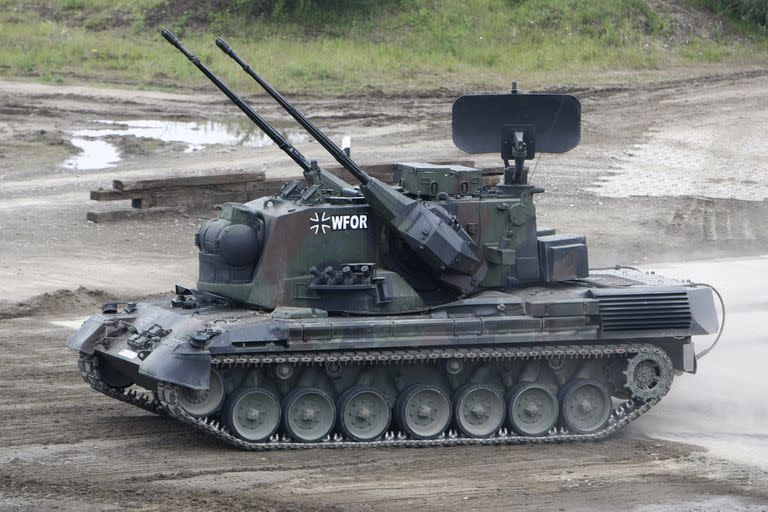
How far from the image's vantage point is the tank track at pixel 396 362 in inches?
511

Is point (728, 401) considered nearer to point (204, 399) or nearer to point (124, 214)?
point (204, 399)

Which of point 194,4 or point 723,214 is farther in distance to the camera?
point 194,4

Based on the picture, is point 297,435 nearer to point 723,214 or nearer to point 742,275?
point 742,275

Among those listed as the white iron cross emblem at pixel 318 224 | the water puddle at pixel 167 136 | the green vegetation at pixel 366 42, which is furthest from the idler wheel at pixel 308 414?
the green vegetation at pixel 366 42

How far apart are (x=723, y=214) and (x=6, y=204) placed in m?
13.6

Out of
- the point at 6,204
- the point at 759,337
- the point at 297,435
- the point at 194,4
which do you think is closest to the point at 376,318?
the point at 297,435

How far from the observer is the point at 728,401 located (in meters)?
15.5

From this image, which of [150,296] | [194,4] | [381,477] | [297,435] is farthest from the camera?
[194,4]

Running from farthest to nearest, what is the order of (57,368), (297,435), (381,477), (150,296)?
(150,296) → (57,368) → (297,435) → (381,477)

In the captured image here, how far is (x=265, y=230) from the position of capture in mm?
13930

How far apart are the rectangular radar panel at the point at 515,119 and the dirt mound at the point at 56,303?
7.35 metres

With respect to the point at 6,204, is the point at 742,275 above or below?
below

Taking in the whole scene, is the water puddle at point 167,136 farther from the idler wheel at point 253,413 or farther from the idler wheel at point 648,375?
the idler wheel at point 648,375

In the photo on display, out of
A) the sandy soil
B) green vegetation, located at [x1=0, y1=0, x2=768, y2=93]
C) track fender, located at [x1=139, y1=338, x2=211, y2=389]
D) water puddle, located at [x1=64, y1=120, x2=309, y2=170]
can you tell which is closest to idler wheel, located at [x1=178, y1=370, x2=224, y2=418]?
track fender, located at [x1=139, y1=338, x2=211, y2=389]
